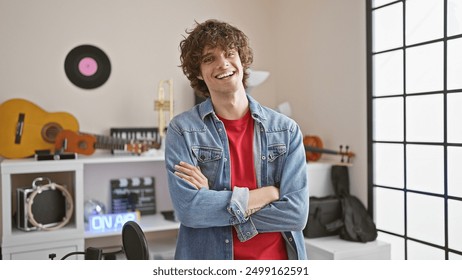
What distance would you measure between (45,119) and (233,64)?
1.73m

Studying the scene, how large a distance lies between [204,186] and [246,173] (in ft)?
0.38

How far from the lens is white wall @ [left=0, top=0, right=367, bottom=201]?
2705 mm

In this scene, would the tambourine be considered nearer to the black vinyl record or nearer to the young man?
the black vinyl record

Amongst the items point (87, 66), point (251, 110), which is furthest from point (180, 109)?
point (251, 110)

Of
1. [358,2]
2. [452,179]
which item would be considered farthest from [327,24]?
[452,179]

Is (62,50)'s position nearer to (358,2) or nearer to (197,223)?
(358,2)

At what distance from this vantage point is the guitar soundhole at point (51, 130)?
2669 millimetres

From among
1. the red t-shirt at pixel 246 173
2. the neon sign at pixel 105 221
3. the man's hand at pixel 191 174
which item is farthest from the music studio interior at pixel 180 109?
the man's hand at pixel 191 174

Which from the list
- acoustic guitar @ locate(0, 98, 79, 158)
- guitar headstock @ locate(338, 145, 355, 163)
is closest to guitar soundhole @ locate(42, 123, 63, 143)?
acoustic guitar @ locate(0, 98, 79, 158)

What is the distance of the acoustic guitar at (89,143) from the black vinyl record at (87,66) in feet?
1.12

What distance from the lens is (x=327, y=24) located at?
2887mm

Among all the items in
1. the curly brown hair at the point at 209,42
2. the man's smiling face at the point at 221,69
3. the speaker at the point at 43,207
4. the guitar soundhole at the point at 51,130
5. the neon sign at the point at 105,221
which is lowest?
the neon sign at the point at 105,221

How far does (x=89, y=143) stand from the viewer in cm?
269

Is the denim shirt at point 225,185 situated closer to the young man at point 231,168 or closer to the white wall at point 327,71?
the young man at point 231,168
